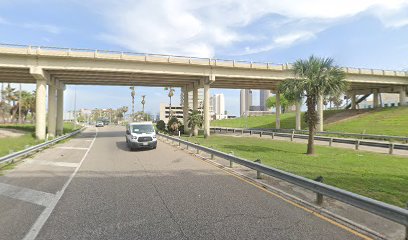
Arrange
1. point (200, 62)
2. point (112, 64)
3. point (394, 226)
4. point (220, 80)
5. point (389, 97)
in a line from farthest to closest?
point (389, 97)
point (220, 80)
point (200, 62)
point (112, 64)
point (394, 226)

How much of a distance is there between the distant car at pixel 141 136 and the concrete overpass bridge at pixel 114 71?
1374 centimetres

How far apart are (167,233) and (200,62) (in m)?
32.6

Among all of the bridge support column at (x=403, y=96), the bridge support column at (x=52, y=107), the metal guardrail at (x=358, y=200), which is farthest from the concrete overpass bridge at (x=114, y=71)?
the metal guardrail at (x=358, y=200)

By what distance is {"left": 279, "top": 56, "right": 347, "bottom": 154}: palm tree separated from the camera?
18.7 metres

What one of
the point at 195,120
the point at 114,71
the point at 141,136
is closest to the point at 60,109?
the point at 114,71

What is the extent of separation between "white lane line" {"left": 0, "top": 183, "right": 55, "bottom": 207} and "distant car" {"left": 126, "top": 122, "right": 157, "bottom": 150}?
1091 cm

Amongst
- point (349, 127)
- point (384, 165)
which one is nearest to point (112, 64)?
point (384, 165)

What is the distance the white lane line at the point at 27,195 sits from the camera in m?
7.56

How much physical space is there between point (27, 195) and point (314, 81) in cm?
1642

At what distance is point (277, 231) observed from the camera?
18.0 feet

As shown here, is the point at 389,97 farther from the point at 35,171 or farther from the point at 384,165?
the point at 35,171

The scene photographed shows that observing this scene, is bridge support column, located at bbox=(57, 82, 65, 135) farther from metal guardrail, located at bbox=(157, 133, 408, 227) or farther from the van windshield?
metal guardrail, located at bbox=(157, 133, 408, 227)

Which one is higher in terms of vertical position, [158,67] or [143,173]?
[158,67]

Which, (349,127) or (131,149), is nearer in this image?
(131,149)
